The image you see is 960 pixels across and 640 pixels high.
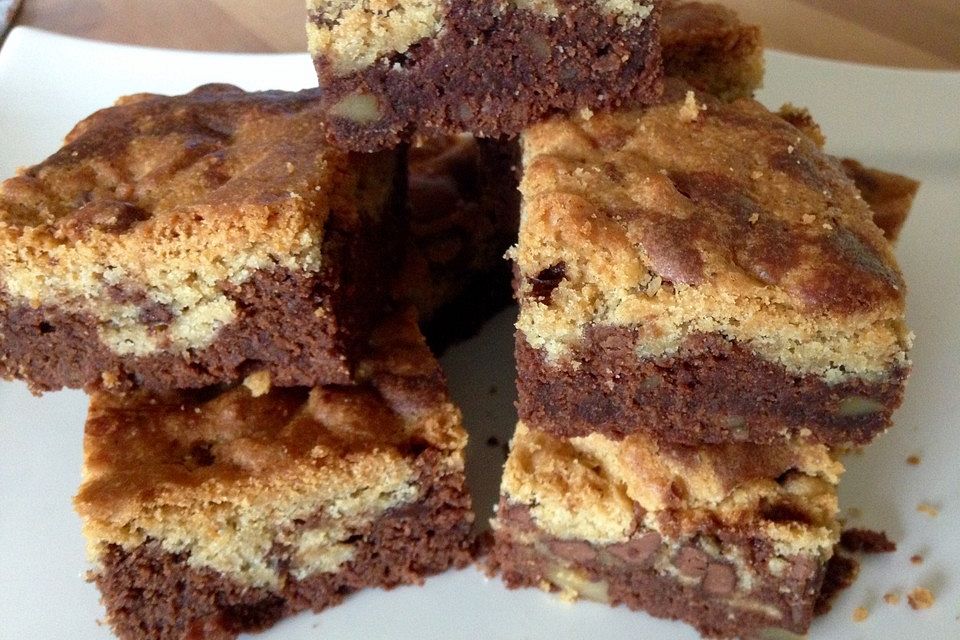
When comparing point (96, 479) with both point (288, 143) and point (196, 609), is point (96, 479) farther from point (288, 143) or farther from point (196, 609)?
point (288, 143)

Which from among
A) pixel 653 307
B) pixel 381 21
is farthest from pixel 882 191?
pixel 381 21

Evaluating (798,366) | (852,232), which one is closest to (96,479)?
(798,366)

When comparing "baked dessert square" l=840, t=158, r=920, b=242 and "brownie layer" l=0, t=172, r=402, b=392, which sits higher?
"baked dessert square" l=840, t=158, r=920, b=242

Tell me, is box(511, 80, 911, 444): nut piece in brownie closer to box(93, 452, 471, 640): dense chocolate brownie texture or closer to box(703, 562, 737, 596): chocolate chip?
box(703, 562, 737, 596): chocolate chip

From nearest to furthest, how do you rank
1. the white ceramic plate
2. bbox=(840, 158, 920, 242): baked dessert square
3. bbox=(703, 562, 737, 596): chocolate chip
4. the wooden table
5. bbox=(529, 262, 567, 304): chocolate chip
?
bbox=(529, 262, 567, 304): chocolate chip, bbox=(703, 562, 737, 596): chocolate chip, the white ceramic plate, bbox=(840, 158, 920, 242): baked dessert square, the wooden table

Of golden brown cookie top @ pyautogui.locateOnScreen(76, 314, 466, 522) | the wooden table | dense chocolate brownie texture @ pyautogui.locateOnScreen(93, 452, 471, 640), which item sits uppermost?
the wooden table

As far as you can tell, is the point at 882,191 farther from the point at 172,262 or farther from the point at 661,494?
the point at 172,262

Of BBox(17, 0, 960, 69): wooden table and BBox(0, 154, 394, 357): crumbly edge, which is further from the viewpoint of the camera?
BBox(17, 0, 960, 69): wooden table

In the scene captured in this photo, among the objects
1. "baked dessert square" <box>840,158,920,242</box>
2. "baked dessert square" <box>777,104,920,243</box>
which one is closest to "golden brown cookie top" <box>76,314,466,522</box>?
"baked dessert square" <box>777,104,920,243</box>
